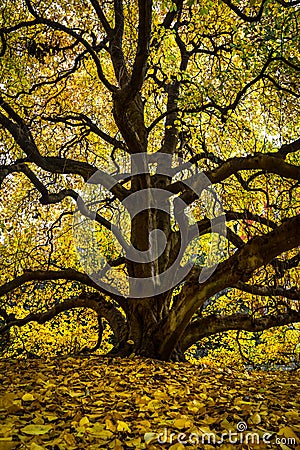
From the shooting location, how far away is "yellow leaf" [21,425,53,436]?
2816 millimetres

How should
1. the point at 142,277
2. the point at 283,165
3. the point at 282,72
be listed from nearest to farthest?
the point at 283,165 → the point at 282,72 → the point at 142,277

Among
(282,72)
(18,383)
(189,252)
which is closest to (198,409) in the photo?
(18,383)

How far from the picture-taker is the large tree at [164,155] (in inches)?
219

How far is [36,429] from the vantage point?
2879mm

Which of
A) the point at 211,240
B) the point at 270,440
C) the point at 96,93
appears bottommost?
the point at 270,440

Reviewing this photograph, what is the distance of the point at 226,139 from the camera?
7973 millimetres

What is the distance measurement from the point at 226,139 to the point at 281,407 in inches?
208

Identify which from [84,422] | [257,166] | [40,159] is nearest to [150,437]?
[84,422]

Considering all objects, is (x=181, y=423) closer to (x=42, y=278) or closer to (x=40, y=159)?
(x=42, y=278)

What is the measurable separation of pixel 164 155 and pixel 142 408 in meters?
5.11

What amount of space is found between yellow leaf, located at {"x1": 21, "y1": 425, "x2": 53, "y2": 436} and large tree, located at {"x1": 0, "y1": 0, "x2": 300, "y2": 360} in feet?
8.75

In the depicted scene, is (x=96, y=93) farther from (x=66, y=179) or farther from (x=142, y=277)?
(x=142, y=277)

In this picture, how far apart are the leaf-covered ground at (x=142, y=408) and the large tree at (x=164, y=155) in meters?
1.18

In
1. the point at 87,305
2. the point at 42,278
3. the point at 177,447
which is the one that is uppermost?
Answer: the point at 42,278
